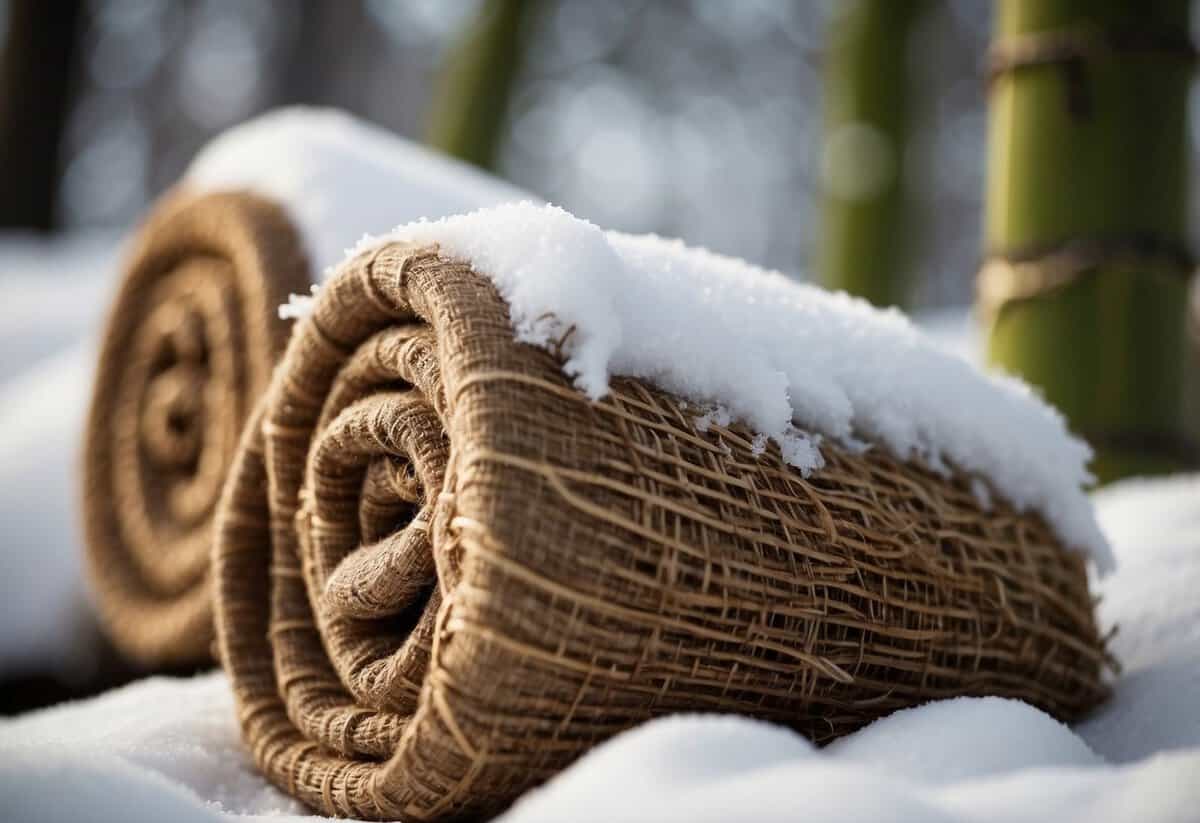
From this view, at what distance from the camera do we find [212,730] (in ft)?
2.91

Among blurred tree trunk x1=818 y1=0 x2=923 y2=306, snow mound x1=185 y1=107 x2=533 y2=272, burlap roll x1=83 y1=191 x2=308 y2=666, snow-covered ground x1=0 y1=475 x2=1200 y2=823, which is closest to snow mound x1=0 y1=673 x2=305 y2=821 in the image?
snow-covered ground x1=0 y1=475 x2=1200 y2=823

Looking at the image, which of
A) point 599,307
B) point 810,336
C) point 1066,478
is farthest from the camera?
point 1066,478

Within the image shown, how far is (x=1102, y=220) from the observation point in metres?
1.31

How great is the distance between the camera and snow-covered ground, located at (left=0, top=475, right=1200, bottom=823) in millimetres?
513

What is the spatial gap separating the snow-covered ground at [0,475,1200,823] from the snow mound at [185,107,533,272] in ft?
1.80

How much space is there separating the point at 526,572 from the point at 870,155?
7.32 feet

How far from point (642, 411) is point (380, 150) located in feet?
2.72

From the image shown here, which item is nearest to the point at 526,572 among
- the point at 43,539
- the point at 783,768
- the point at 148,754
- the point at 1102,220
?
the point at 783,768

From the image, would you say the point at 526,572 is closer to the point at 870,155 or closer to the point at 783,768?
the point at 783,768

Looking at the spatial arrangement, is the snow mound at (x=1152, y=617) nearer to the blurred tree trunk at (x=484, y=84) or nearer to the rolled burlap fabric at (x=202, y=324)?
the rolled burlap fabric at (x=202, y=324)

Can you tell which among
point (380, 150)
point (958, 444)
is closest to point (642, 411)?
point (958, 444)

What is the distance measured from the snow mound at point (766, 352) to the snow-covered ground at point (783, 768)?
0.19 metres

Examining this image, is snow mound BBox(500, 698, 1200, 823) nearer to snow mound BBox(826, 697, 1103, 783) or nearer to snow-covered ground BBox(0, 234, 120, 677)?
snow mound BBox(826, 697, 1103, 783)

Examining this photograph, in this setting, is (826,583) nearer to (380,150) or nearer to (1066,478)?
(1066,478)
